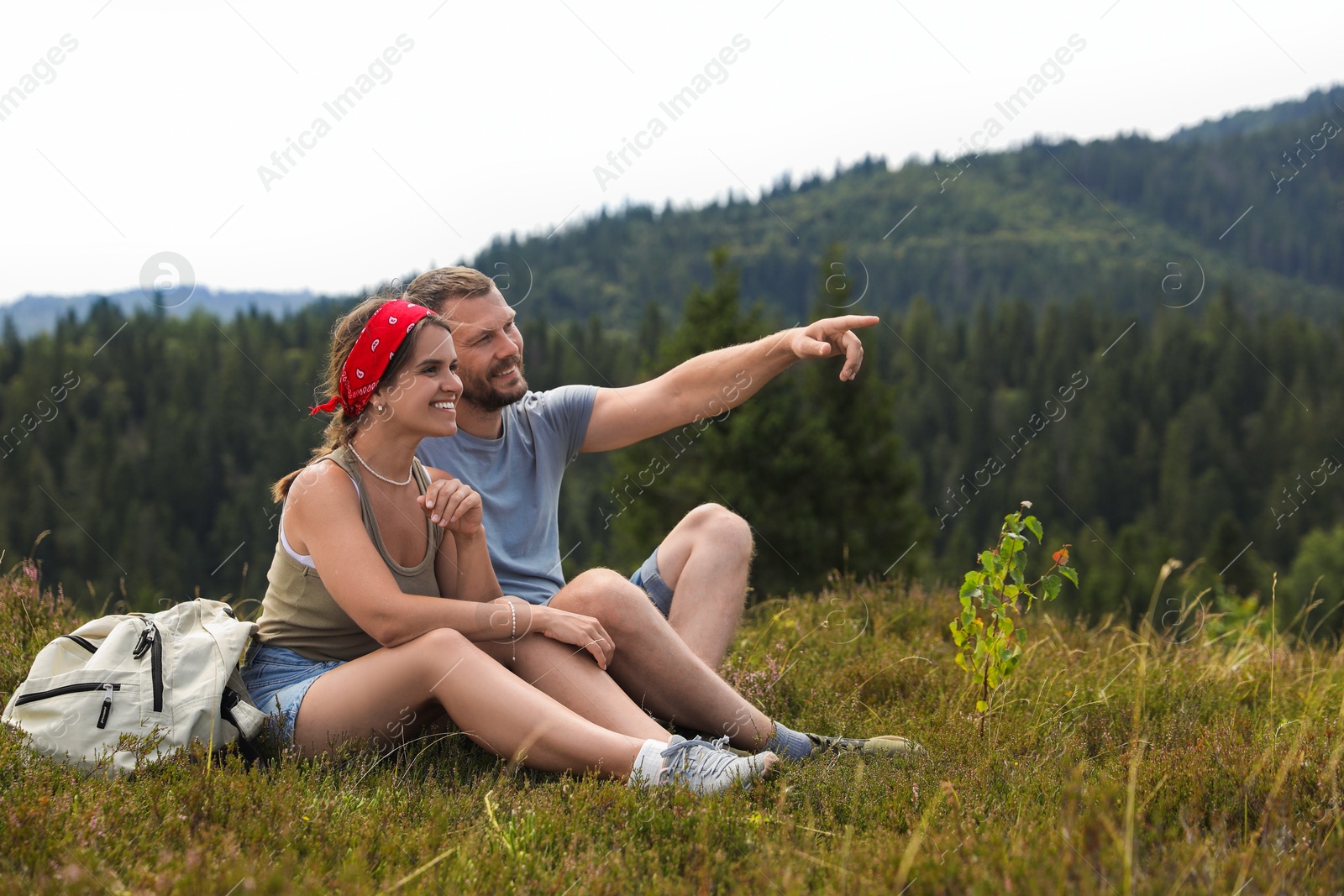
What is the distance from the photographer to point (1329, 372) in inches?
3617

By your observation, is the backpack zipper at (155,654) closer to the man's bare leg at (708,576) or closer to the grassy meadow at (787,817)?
the grassy meadow at (787,817)

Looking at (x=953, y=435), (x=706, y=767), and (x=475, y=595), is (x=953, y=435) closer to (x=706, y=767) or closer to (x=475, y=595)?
(x=475, y=595)

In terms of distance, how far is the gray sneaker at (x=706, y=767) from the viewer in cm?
327

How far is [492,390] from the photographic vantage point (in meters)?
4.36

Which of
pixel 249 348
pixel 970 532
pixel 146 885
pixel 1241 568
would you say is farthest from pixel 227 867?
pixel 249 348

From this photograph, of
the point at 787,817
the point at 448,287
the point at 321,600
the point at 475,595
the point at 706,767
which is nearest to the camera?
the point at 787,817

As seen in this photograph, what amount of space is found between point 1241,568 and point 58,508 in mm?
83779

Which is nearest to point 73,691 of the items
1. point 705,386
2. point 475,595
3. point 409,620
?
point 409,620

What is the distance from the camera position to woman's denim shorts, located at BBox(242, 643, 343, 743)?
142 inches

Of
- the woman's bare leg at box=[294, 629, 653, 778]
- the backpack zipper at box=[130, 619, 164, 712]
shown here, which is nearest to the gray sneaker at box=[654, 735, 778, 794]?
the woman's bare leg at box=[294, 629, 653, 778]

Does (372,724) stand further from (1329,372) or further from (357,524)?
(1329,372)

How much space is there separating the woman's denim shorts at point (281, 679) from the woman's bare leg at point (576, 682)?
59 cm

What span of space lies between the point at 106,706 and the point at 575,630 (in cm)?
145

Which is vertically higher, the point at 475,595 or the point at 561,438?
the point at 561,438
